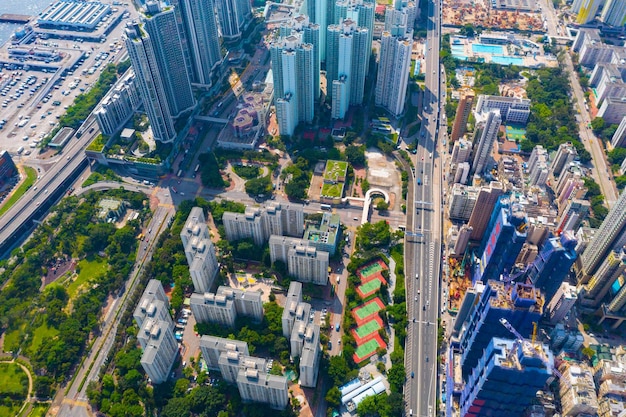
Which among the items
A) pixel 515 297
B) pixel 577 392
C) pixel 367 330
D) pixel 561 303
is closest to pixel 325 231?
pixel 367 330

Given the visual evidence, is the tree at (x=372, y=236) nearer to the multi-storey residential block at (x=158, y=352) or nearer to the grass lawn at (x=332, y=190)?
the grass lawn at (x=332, y=190)

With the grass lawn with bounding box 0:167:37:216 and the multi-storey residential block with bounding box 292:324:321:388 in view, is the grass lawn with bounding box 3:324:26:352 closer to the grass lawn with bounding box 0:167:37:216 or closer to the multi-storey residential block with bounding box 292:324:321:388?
the grass lawn with bounding box 0:167:37:216

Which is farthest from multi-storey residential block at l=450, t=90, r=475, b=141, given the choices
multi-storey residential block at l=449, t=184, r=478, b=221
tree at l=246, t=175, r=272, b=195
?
tree at l=246, t=175, r=272, b=195

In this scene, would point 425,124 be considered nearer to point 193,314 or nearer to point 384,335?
point 384,335

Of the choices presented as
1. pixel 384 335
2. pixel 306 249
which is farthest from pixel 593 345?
pixel 306 249

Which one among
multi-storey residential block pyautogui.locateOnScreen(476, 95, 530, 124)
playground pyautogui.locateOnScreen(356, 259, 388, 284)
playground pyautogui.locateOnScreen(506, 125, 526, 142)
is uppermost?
multi-storey residential block pyautogui.locateOnScreen(476, 95, 530, 124)

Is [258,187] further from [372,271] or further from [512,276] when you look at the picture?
[512,276]
